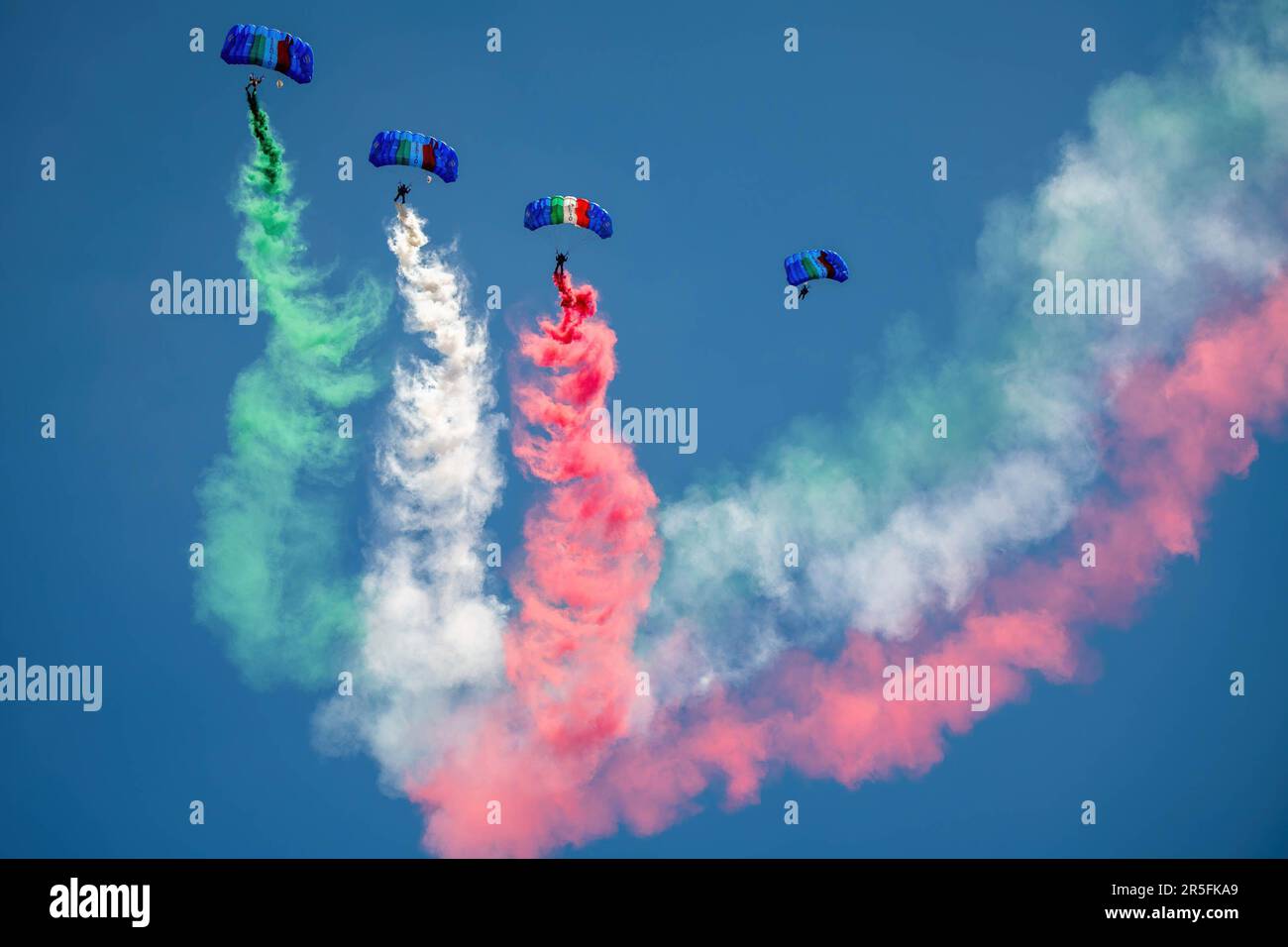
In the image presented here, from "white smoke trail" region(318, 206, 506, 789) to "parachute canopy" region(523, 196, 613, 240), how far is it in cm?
434

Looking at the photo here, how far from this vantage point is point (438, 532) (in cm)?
4675

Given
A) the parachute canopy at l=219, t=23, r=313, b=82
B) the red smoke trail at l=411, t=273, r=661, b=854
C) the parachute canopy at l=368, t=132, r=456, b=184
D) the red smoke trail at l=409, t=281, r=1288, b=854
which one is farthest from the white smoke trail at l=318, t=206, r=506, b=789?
the parachute canopy at l=219, t=23, r=313, b=82

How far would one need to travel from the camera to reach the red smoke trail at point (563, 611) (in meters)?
46.5

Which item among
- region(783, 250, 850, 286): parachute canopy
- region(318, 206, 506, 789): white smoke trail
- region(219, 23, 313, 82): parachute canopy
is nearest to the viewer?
region(219, 23, 313, 82): parachute canopy

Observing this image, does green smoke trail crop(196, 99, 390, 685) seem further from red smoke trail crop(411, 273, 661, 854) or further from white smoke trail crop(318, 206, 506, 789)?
red smoke trail crop(411, 273, 661, 854)

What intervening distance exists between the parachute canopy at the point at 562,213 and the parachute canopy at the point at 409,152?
7.32 ft

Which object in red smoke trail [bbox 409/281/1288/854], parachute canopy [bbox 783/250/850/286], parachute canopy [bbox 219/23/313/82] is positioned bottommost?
red smoke trail [bbox 409/281/1288/854]

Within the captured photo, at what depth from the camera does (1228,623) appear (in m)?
52.6

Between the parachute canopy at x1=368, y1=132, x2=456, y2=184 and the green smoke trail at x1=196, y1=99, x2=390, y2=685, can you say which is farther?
the green smoke trail at x1=196, y1=99, x2=390, y2=685

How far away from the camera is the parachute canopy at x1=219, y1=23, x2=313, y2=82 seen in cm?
4022

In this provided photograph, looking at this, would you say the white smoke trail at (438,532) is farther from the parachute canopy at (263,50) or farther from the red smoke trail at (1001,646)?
the parachute canopy at (263,50)
